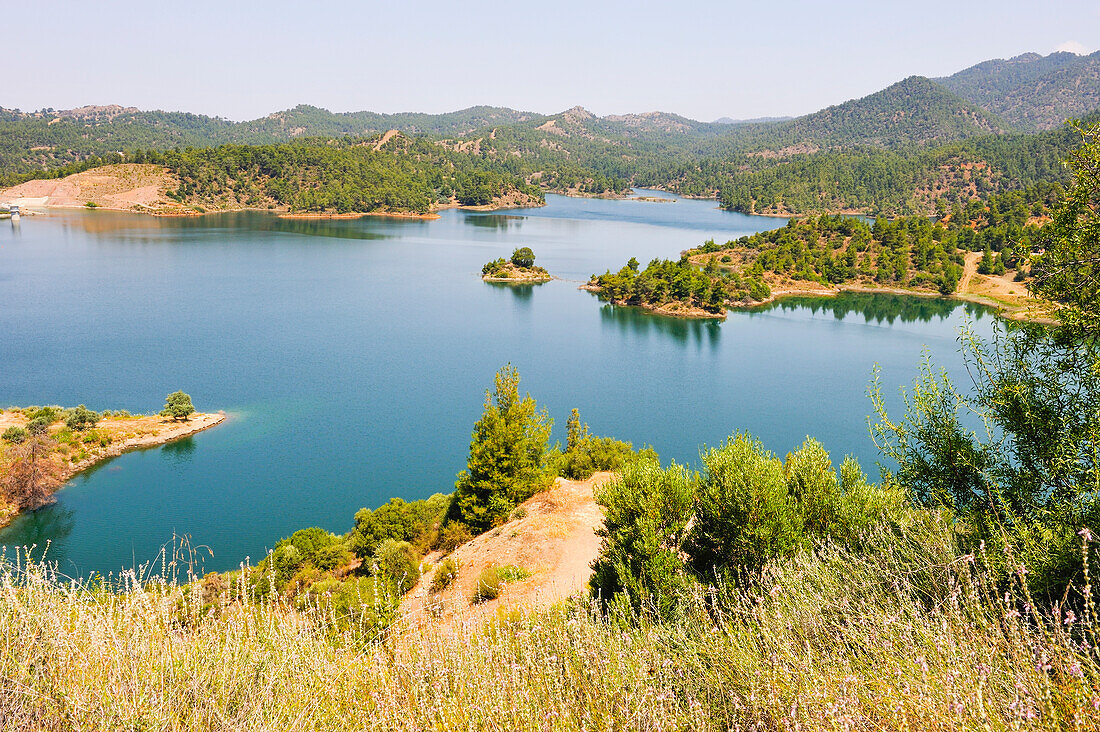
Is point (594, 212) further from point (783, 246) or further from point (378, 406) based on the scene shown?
point (378, 406)

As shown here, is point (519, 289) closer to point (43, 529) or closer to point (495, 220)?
point (43, 529)

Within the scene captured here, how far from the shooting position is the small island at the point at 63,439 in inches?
933

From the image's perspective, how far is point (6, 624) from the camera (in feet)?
14.0

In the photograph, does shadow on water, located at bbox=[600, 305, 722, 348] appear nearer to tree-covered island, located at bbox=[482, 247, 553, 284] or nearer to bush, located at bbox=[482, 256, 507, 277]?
tree-covered island, located at bbox=[482, 247, 553, 284]

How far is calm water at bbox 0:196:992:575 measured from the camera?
24.8 m

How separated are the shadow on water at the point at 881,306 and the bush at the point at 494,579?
178ft

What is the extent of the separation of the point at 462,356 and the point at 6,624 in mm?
40308

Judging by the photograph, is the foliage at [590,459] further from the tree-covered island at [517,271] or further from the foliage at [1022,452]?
the tree-covered island at [517,271]

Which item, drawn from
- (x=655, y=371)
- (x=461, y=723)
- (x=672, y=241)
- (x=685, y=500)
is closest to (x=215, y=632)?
(x=461, y=723)

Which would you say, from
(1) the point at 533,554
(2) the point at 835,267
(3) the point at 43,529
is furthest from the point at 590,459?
(2) the point at 835,267

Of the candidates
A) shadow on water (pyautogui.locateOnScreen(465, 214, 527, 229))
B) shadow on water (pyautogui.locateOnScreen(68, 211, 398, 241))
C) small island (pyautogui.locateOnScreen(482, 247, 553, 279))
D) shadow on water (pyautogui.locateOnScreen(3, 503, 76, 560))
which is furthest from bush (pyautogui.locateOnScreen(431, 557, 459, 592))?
shadow on water (pyautogui.locateOnScreen(465, 214, 527, 229))

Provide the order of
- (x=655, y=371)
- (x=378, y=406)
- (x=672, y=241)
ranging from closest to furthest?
(x=378, y=406), (x=655, y=371), (x=672, y=241)

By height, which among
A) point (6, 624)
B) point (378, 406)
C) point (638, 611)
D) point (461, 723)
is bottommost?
point (378, 406)

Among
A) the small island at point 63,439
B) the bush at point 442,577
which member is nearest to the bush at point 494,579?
the bush at point 442,577
